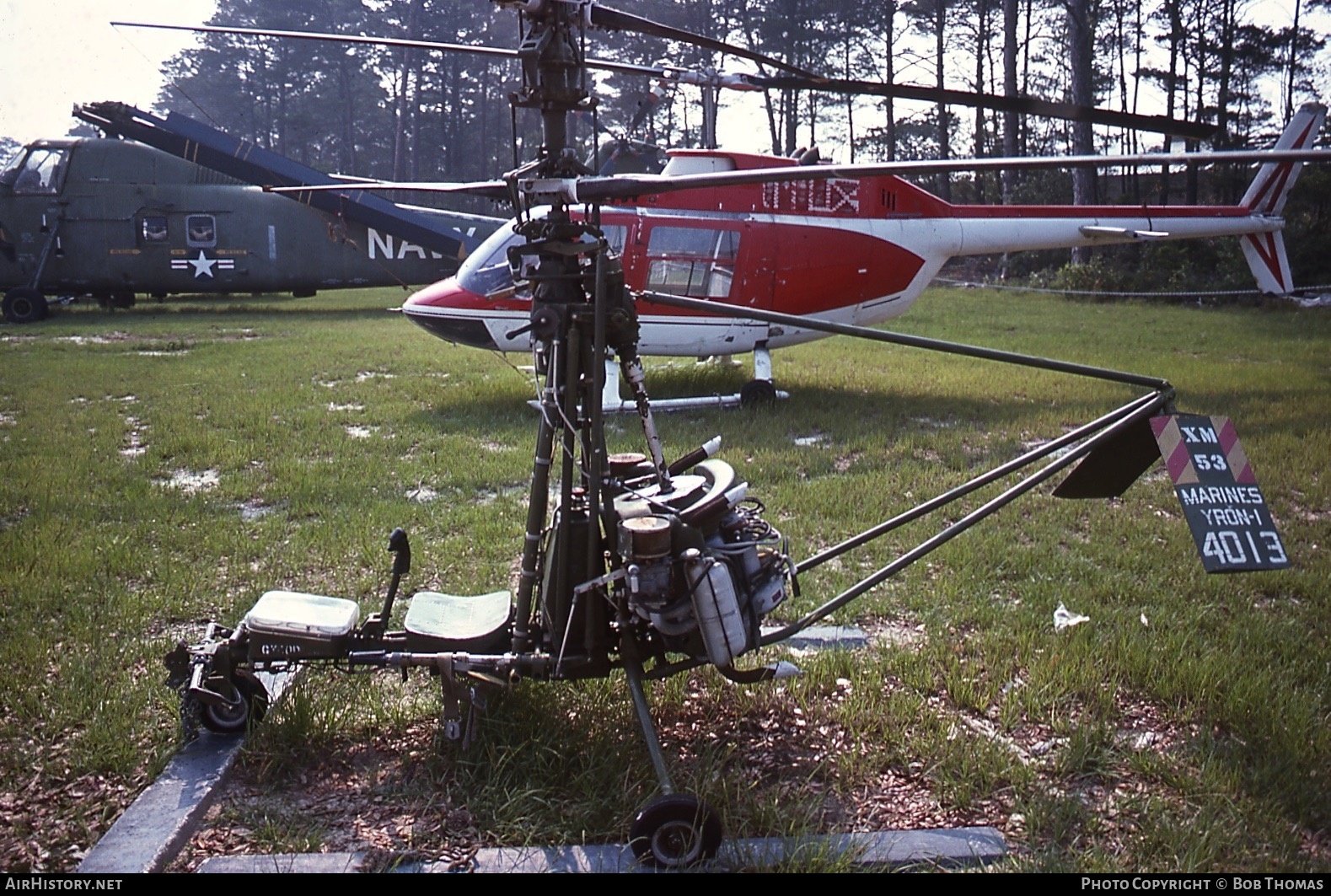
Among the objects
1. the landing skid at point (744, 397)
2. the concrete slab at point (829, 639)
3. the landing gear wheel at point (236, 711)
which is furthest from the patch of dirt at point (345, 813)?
the landing skid at point (744, 397)

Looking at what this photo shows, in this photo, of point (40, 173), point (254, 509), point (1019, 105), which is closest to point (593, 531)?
point (1019, 105)

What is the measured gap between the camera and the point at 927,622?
Result: 4.21 m

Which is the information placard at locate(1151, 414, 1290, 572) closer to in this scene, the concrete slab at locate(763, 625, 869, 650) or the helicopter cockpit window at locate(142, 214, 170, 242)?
the concrete slab at locate(763, 625, 869, 650)

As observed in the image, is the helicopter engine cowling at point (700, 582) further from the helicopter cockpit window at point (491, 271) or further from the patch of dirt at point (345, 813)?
the helicopter cockpit window at point (491, 271)

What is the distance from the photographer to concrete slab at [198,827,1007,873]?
→ 8.59 ft

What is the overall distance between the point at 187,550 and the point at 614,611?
3096 millimetres

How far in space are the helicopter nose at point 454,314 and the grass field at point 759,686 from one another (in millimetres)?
827

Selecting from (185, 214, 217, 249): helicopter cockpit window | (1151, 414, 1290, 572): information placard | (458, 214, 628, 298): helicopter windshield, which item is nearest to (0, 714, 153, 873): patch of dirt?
(1151, 414, 1290, 572): information placard

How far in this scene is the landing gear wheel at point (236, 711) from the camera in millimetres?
3270

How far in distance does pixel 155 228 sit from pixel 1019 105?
18441mm

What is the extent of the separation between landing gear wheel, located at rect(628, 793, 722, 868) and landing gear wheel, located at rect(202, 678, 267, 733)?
156 cm

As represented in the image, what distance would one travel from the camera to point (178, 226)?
18.3 meters

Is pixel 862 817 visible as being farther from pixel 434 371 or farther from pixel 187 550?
pixel 434 371

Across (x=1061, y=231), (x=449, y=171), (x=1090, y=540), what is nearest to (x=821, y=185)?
(x=1061, y=231)
